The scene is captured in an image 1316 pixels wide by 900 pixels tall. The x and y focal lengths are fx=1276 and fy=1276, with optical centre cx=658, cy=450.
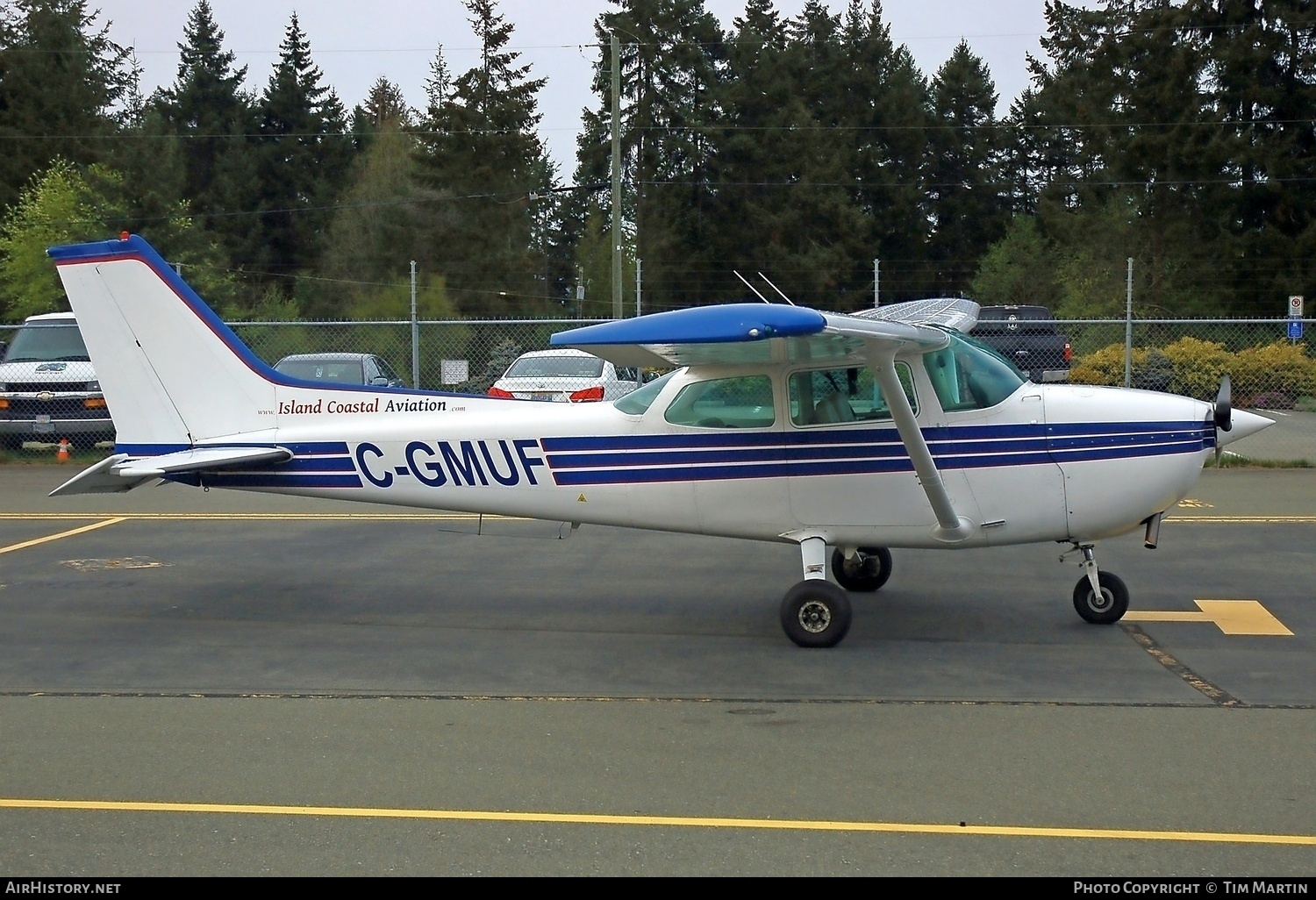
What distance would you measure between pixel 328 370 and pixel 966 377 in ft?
37.5

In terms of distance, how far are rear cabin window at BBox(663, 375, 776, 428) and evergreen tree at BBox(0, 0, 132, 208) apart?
45242 millimetres

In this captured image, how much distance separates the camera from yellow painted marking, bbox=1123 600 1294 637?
8.05m

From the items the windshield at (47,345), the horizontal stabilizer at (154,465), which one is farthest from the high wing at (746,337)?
the windshield at (47,345)

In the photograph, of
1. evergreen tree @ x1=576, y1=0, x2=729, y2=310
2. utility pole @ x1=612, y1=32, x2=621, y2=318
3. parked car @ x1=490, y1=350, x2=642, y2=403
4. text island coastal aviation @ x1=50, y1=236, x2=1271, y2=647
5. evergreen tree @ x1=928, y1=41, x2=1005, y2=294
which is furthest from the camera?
evergreen tree @ x1=928, y1=41, x2=1005, y2=294

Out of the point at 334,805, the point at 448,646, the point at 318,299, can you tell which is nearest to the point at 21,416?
the point at 448,646

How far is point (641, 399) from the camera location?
27.5 feet

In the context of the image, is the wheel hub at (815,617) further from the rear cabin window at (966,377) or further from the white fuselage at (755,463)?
the rear cabin window at (966,377)

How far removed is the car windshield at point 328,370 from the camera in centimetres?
1739

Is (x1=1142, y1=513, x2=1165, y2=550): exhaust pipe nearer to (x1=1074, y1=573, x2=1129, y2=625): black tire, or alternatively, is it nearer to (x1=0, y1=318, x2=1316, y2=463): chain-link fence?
(x1=1074, y1=573, x2=1129, y2=625): black tire

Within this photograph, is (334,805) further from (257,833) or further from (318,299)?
(318,299)

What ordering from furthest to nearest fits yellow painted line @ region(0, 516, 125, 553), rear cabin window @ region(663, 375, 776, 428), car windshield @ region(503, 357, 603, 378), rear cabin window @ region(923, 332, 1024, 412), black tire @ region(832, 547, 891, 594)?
1. car windshield @ region(503, 357, 603, 378)
2. yellow painted line @ region(0, 516, 125, 553)
3. black tire @ region(832, 547, 891, 594)
4. rear cabin window @ region(663, 375, 776, 428)
5. rear cabin window @ region(923, 332, 1024, 412)

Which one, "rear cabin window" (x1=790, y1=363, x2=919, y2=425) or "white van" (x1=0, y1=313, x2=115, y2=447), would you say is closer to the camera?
"rear cabin window" (x1=790, y1=363, x2=919, y2=425)

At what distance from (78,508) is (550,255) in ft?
161

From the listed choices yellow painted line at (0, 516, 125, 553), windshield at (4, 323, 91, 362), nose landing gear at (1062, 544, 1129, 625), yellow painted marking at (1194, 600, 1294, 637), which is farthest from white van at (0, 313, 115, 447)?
yellow painted marking at (1194, 600, 1294, 637)
